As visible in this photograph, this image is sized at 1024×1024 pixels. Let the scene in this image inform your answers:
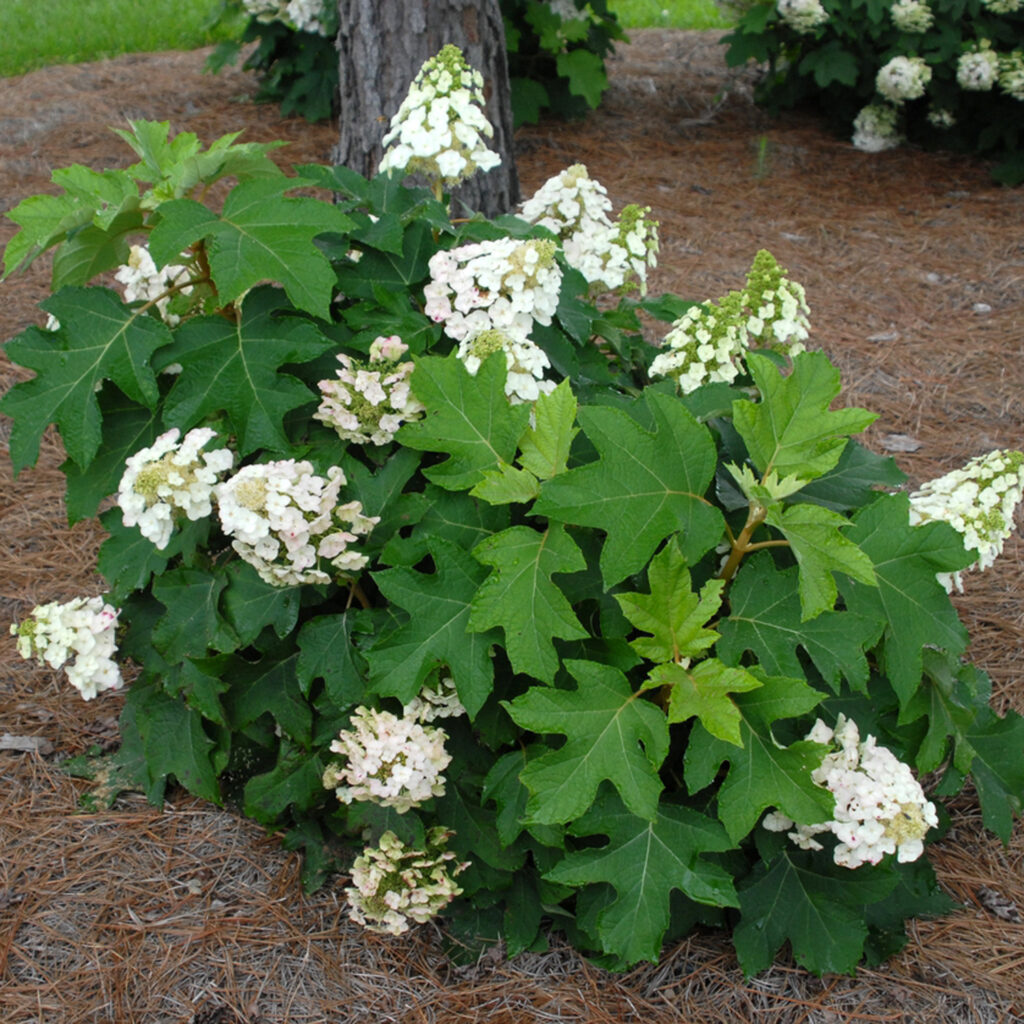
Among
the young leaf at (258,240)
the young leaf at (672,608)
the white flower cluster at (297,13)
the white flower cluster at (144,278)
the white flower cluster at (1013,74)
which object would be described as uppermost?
the white flower cluster at (297,13)

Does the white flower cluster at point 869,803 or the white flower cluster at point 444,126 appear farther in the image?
the white flower cluster at point 444,126

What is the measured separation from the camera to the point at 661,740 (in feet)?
5.00

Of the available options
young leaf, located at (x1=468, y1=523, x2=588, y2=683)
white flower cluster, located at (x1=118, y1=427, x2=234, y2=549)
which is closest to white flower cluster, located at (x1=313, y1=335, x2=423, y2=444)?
white flower cluster, located at (x1=118, y1=427, x2=234, y2=549)

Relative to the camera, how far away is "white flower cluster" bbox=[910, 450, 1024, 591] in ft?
5.90

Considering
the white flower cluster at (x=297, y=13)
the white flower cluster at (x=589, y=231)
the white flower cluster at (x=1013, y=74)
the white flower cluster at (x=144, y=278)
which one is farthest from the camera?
the white flower cluster at (x=297, y=13)

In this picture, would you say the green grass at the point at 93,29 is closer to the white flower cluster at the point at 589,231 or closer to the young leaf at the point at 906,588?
the white flower cluster at the point at 589,231

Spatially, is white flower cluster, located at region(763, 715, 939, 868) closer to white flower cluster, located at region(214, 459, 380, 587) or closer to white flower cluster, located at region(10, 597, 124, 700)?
white flower cluster, located at region(214, 459, 380, 587)

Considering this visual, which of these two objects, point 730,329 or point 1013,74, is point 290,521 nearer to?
point 730,329

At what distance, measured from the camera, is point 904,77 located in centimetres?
517

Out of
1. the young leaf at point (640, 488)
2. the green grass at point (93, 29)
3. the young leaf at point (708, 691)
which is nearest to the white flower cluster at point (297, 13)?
the green grass at point (93, 29)

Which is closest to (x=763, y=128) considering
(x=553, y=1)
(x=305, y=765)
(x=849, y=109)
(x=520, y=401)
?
(x=849, y=109)

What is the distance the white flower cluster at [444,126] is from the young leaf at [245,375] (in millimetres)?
521

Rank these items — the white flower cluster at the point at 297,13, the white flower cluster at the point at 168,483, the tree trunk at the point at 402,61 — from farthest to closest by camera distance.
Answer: the white flower cluster at the point at 297,13
the tree trunk at the point at 402,61
the white flower cluster at the point at 168,483

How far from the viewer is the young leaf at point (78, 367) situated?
1.69 metres
